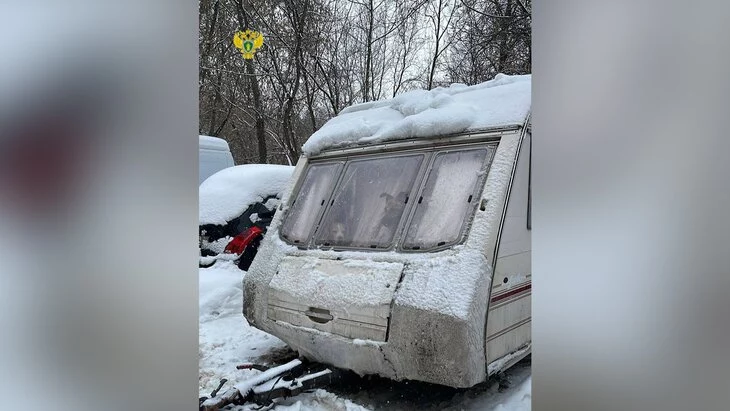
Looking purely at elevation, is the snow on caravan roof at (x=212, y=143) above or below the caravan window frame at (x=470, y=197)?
above

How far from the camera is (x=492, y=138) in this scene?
407cm

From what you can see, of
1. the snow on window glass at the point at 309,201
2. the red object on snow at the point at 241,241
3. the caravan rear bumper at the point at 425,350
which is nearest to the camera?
the caravan rear bumper at the point at 425,350

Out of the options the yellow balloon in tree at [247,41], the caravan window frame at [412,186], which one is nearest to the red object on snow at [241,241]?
the caravan window frame at [412,186]

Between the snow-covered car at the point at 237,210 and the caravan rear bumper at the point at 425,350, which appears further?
the snow-covered car at the point at 237,210

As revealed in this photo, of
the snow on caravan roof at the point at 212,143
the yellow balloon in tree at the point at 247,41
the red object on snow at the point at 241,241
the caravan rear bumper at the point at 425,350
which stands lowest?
the caravan rear bumper at the point at 425,350

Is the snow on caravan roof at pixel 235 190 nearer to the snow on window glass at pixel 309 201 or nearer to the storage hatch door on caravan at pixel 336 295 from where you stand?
the snow on window glass at pixel 309 201

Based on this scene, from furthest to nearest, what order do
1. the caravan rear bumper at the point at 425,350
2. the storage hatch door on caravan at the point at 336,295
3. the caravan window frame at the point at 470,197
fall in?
the caravan window frame at the point at 470,197 → the storage hatch door on caravan at the point at 336,295 → the caravan rear bumper at the point at 425,350

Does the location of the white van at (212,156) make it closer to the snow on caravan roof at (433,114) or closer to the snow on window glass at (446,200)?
the snow on caravan roof at (433,114)

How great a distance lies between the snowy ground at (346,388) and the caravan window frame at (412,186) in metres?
1.21

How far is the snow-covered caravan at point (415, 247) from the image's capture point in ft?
11.5

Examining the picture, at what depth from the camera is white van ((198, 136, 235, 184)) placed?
9.68 m
